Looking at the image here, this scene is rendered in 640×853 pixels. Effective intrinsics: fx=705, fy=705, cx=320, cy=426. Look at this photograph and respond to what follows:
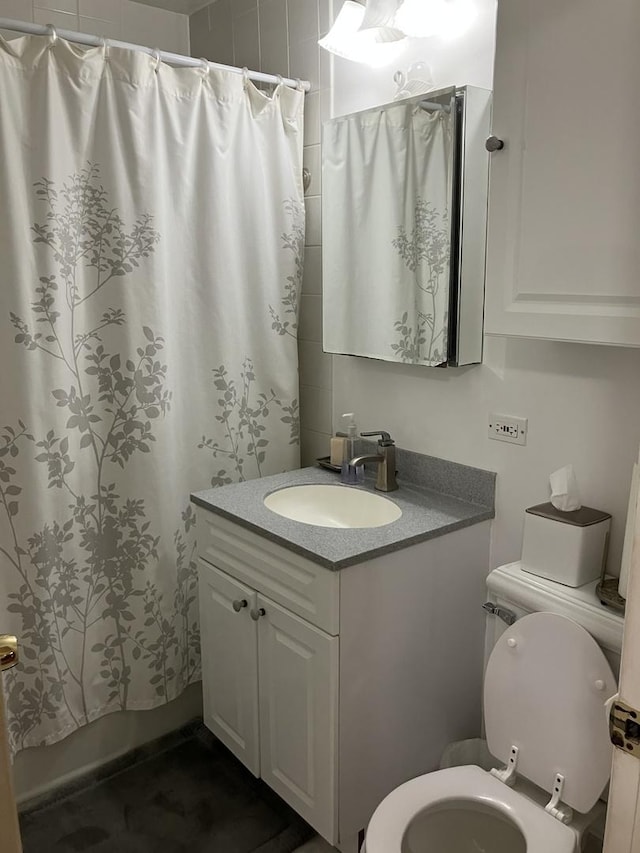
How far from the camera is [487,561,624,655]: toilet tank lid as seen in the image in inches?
54.2

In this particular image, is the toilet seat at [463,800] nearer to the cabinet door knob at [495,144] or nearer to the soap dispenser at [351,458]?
the soap dispenser at [351,458]

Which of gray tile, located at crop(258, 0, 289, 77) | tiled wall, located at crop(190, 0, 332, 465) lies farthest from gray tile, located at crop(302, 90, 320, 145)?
gray tile, located at crop(258, 0, 289, 77)

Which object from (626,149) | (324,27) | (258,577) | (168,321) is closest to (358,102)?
(324,27)

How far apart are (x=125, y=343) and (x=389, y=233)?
0.79m

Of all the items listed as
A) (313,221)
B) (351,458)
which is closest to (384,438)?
(351,458)

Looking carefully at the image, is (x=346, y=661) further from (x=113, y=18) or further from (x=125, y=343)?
(x=113, y=18)

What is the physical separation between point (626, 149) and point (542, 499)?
2.71 feet

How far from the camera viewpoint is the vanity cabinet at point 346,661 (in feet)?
5.28

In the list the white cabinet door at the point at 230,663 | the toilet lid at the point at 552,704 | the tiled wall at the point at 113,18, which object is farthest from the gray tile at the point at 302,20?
the toilet lid at the point at 552,704

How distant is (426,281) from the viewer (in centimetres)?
184

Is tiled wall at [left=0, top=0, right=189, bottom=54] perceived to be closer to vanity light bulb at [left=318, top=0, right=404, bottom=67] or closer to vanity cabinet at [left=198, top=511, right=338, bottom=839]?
vanity light bulb at [left=318, top=0, right=404, bottom=67]

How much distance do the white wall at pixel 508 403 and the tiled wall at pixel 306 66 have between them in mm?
132

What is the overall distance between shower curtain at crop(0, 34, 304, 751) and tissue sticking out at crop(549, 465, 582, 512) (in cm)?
99

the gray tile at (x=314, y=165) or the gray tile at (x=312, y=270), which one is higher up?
the gray tile at (x=314, y=165)
